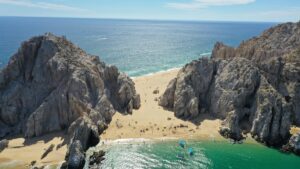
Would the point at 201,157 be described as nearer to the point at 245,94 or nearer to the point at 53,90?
the point at 245,94

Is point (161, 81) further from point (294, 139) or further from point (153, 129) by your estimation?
point (294, 139)

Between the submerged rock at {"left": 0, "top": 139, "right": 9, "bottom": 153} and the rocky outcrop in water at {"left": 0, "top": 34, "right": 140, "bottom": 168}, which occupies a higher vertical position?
the rocky outcrop in water at {"left": 0, "top": 34, "right": 140, "bottom": 168}

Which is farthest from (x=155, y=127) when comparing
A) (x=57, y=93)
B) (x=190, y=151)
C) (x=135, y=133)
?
(x=57, y=93)

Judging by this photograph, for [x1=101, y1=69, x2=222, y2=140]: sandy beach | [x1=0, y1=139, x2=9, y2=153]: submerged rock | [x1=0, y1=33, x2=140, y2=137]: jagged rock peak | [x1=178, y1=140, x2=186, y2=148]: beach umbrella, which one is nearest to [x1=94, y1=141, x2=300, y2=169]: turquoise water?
[x1=178, y1=140, x2=186, y2=148]: beach umbrella

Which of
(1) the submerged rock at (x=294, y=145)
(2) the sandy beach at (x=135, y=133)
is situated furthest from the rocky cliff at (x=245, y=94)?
(2) the sandy beach at (x=135, y=133)

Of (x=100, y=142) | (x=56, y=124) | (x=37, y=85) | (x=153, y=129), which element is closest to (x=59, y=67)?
(x=37, y=85)

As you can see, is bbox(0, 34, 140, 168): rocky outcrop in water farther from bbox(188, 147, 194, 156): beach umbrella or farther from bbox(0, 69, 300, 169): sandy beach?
bbox(188, 147, 194, 156): beach umbrella

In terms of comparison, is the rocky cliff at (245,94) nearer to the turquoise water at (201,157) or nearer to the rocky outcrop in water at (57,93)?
the turquoise water at (201,157)
